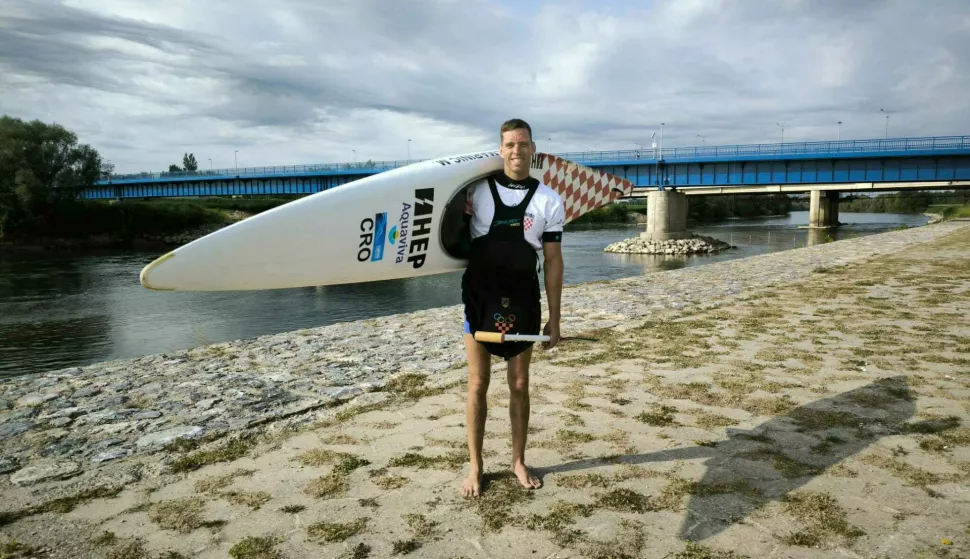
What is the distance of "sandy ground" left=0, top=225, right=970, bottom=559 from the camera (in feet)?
9.73

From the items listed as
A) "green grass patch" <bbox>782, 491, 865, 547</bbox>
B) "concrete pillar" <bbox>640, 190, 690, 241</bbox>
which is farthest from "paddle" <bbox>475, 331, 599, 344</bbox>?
"concrete pillar" <bbox>640, 190, 690, 241</bbox>

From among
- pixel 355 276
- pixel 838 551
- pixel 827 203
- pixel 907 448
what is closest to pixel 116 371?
pixel 355 276

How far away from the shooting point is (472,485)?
3463mm

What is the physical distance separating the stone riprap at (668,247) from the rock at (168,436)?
43.0 m

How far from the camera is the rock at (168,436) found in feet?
14.1

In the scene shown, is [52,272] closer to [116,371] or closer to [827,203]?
[116,371]

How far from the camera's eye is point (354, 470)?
12.3ft

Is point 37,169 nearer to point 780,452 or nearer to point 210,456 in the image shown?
point 210,456

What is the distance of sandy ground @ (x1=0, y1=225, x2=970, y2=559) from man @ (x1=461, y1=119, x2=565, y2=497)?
0.45m

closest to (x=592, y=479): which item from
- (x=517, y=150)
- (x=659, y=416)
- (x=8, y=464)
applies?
(x=659, y=416)

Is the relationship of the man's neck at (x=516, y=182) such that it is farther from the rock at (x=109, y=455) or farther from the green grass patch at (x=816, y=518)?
the rock at (x=109, y=455)

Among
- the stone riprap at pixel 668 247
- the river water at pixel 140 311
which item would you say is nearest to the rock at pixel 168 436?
the river water at pixel 140 311

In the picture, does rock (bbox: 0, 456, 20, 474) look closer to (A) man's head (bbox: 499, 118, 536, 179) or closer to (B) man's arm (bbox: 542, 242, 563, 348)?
(B) man's arm (bbox: 542, 242, 563, 348)

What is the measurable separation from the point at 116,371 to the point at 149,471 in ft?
10.4
